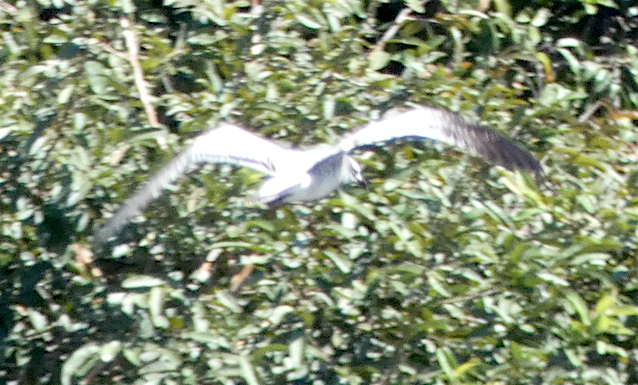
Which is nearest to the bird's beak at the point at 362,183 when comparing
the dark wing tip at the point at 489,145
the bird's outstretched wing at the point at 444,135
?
the bird's outstretched wing at the point at 444,135

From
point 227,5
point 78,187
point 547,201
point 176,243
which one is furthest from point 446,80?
point 78,187

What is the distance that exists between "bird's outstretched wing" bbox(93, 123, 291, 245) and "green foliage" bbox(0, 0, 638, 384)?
0.30ft

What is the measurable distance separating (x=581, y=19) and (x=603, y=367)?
1478 mm

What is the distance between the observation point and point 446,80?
130 inches

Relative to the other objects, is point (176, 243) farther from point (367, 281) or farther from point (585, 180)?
point (585, 180)

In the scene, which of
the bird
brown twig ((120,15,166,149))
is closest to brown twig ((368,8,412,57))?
the bird

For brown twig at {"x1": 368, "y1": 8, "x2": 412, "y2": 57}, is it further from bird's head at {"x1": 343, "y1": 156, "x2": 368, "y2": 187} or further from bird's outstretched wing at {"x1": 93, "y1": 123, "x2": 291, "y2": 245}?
bird's outstretched wing at {"x1": 93, "y1": 123, "x2": 291, "y2": 245}

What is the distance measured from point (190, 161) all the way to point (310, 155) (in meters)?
0.48

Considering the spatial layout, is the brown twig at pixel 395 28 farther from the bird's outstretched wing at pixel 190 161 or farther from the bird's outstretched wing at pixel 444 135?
the bird's outstretched wing at pixel 190 161

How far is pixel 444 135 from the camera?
119 inches

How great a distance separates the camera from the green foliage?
2.89 metres

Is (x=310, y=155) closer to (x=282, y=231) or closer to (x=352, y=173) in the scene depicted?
(x=352, y=173)

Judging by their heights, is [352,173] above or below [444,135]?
below

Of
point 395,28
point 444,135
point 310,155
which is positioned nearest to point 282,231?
→ point 310,155
